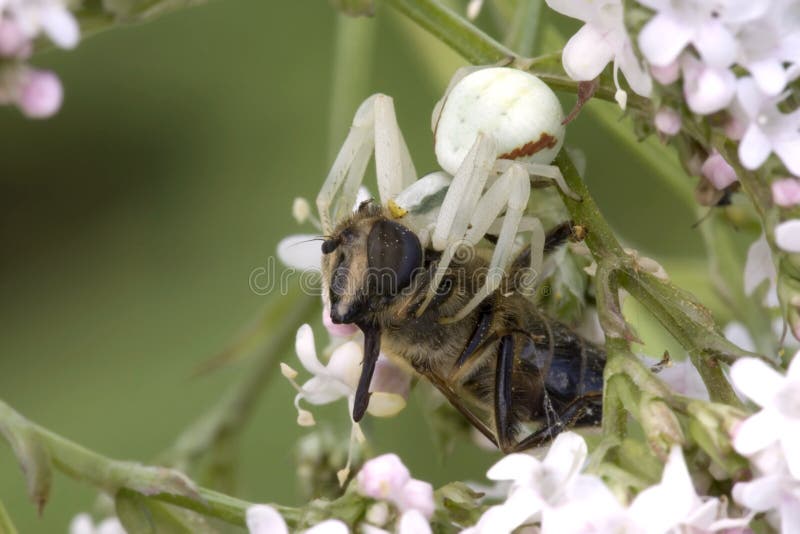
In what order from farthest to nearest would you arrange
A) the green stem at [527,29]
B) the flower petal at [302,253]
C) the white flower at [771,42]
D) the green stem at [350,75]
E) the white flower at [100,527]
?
the green stem at [350,75]
the white flower at [100,527]
the flower petal at [302,253]
the green stem at [527,29]
the white flower at [771,42]

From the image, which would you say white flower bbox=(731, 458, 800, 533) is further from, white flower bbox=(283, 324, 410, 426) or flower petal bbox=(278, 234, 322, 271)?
flower petal bbox=(278, 234, 322, 271)

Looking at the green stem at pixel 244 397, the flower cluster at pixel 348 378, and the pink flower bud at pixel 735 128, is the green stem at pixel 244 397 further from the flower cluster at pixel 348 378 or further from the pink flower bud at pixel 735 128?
the pink flower bud at pixel 735 128

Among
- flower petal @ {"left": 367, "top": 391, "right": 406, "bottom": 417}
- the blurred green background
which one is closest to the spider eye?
flower petal @ {"left": 367, "top": 391, "right": 406, "bottom": 417}

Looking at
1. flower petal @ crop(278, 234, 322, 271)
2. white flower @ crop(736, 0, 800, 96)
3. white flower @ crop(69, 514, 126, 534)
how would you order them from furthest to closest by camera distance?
1. white flower @ crop(69, 514, 126, 534)
2. flower petal @ crop(278, 234, 322, 271)
3. white flower @ crop(736, 0, 800, 96)

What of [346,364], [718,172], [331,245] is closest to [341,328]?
[346,364]

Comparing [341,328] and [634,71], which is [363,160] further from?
[634,71]

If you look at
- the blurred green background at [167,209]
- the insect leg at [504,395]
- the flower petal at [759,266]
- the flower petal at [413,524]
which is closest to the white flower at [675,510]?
the flower petal at [413,524]

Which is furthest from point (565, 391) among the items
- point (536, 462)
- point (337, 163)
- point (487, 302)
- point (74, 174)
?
point (74, 174)
